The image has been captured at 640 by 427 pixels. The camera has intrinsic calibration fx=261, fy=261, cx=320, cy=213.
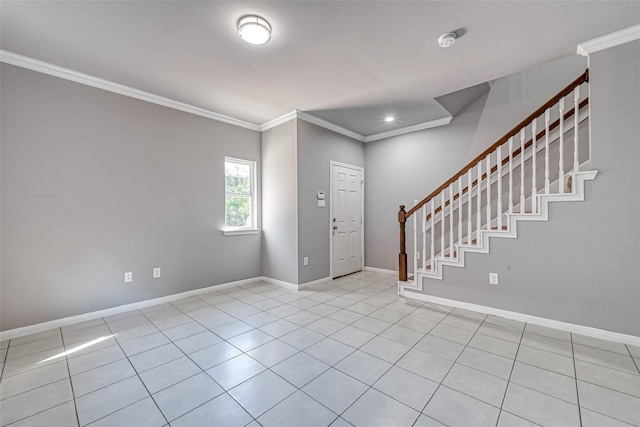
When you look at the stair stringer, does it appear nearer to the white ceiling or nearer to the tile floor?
the tile floor

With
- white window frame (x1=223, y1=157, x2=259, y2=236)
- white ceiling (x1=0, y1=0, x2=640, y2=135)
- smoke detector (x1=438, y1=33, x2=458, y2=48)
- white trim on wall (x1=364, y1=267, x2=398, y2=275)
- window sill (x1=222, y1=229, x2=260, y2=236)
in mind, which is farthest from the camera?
white trim on wall (x1=364, y1=267, x2=398, y2=275)

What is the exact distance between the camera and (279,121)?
419 cm

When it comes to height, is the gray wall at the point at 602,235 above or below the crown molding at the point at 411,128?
below

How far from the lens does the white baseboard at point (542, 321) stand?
92.0 inches

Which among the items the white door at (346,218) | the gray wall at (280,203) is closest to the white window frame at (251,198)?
the gray wall at (280,203)

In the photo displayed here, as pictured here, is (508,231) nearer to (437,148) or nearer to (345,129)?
(437,148)

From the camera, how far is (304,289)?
4008 mm

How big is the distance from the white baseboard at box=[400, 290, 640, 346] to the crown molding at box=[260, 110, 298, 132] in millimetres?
3110

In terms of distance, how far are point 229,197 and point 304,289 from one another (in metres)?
1.89

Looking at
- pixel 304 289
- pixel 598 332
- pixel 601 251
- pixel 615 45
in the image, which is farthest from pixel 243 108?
pixel 598 332

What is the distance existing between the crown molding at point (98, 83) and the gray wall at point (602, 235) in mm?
4343

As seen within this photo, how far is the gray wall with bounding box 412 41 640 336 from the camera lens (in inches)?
90.8

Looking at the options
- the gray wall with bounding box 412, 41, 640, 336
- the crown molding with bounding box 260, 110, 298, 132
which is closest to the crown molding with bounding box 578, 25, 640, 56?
the gray wall with bounding box 412, 41, 640, 336

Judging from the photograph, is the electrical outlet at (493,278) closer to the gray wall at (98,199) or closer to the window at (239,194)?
the window at (239,194)
